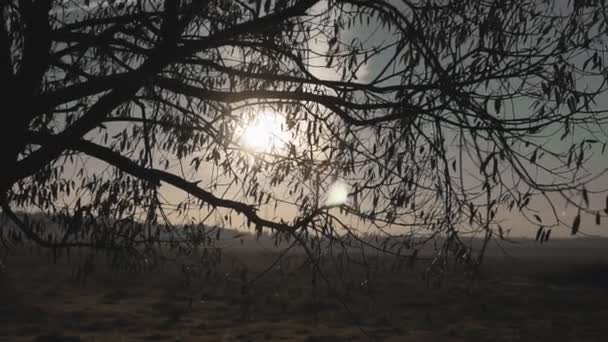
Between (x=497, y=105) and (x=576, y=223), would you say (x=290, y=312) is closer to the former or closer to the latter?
(x=497, y=105)

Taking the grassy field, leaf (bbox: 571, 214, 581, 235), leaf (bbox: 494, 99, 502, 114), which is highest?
leaf (bbox: 494, 99, 502, 114)

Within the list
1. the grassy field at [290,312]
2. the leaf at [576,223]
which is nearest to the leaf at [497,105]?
the leaf at [576,223]

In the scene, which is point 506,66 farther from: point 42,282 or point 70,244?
point 42,282

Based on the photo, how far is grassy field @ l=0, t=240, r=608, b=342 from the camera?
Answer: 13477 millimetres

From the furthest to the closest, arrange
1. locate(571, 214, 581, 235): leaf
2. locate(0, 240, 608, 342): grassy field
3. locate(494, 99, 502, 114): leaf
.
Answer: locate(0, 240, 608, 342): grassy field
locate(494, 99, 502, 114): leaf
locate(571, 214, 581, 235): leaf

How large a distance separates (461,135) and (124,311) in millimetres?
15519

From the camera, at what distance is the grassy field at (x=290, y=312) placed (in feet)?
44.2

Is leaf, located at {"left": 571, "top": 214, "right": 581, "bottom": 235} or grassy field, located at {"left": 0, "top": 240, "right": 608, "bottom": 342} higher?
leaf, located at {"left": 571, "top": 214, "right": 581, "bottom": 235}

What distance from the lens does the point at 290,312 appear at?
1734 cm

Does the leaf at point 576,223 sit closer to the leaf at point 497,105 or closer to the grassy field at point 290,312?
the leaf at point 497,105

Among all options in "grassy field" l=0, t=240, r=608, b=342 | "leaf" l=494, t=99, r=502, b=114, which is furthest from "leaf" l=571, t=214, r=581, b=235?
"grassy field" l=0, t=240, r=608, b=342

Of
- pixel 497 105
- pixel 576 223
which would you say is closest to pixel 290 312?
pixel 497 105

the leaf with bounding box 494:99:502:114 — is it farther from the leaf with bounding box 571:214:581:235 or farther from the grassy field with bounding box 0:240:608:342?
the grassy field with bounding box 0:240:608:342

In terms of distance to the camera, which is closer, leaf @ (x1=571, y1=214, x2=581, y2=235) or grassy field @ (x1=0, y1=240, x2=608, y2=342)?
leaf @ (x1=571, y1=214, x2=581, y2=235)
